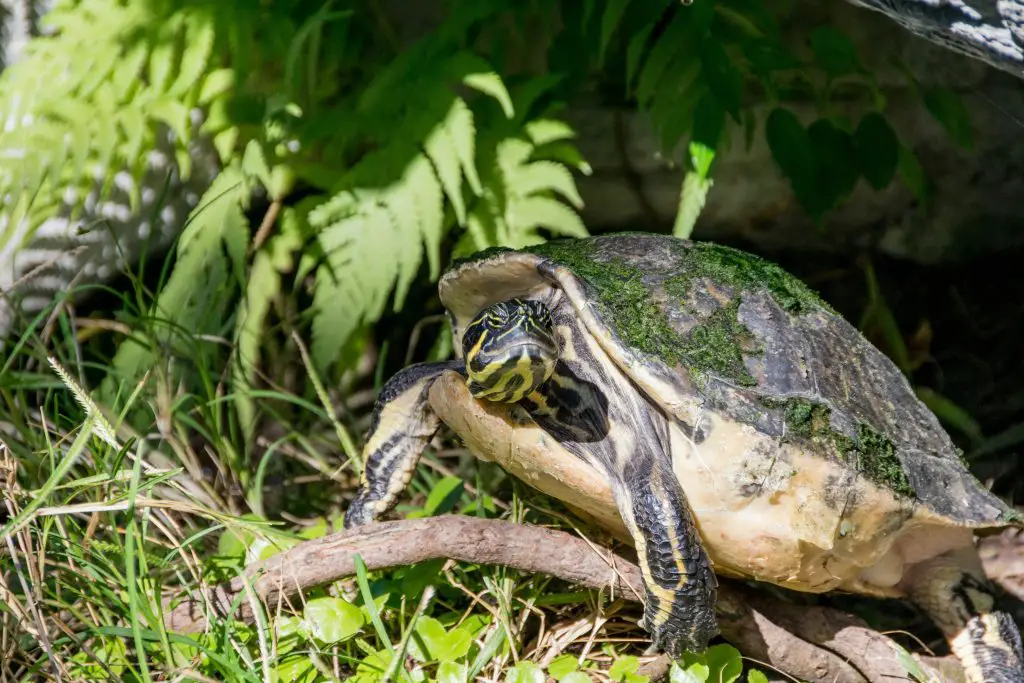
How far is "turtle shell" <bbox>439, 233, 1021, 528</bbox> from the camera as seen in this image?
209 cm

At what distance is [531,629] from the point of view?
2365mm

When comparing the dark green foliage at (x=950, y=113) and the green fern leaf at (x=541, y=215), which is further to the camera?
the dark green foliage at (x=950, y=113)

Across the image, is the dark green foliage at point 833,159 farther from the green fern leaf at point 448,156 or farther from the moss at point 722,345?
the green fern leaf at point 448,156

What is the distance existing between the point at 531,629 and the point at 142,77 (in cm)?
227

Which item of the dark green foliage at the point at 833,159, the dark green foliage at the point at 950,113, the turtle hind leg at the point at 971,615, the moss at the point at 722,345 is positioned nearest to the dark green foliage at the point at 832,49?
the dark green foliage at the point at 833,159

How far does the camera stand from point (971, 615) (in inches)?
93.8

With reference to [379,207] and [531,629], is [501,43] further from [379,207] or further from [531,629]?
[531,629]

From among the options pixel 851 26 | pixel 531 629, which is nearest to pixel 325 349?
pixel 531 629

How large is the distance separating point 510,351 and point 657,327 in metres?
0.39

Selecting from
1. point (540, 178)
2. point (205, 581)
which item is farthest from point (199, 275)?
point (540, 178)

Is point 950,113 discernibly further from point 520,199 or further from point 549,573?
point 549,573

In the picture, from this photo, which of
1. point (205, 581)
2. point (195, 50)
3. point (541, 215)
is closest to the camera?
point (205, 581)

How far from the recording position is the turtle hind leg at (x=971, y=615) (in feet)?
7.70

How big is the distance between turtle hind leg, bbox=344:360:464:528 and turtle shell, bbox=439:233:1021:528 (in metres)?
0.28
